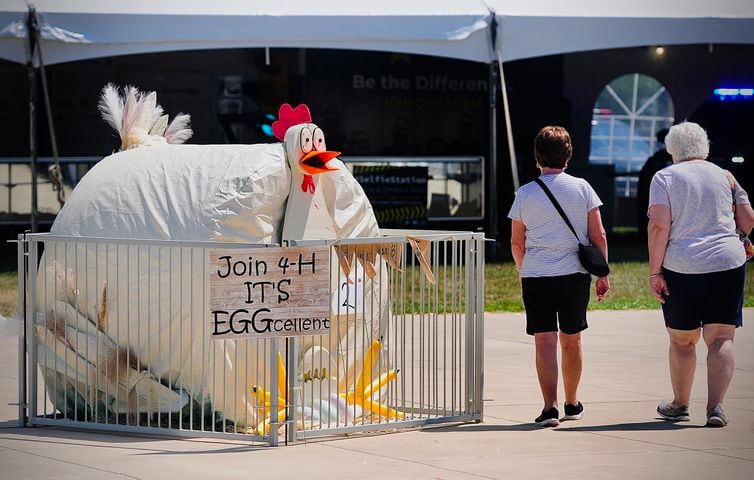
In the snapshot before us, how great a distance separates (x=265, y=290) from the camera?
6.88 m

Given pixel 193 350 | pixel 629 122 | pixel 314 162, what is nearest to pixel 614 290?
pixel 314 162

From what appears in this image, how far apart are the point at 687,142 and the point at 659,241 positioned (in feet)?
2.06

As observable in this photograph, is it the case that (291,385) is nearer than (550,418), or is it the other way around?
(291,385)

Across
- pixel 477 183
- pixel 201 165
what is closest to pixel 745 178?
pixel 477 183

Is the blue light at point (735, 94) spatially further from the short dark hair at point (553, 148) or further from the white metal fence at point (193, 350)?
the white metal fence at point (193, 350)

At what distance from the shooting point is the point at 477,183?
1941cm

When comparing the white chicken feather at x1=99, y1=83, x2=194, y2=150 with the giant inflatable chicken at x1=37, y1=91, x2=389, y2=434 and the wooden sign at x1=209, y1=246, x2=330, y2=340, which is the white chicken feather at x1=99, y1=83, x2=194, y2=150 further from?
the wooden sign at x1=209, y1=246, x2=330, y2=340

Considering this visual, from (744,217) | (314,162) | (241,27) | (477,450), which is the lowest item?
(477,450)

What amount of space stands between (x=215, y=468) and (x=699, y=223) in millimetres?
3096

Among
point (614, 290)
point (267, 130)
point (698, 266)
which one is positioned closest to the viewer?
point (698, 266)

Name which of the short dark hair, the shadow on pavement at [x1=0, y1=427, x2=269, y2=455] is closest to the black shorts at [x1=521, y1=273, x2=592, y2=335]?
the short dark hair

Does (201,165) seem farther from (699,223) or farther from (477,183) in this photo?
(477,183)

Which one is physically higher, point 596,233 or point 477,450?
point 596,233

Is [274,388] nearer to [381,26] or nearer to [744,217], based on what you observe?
[744,217]
